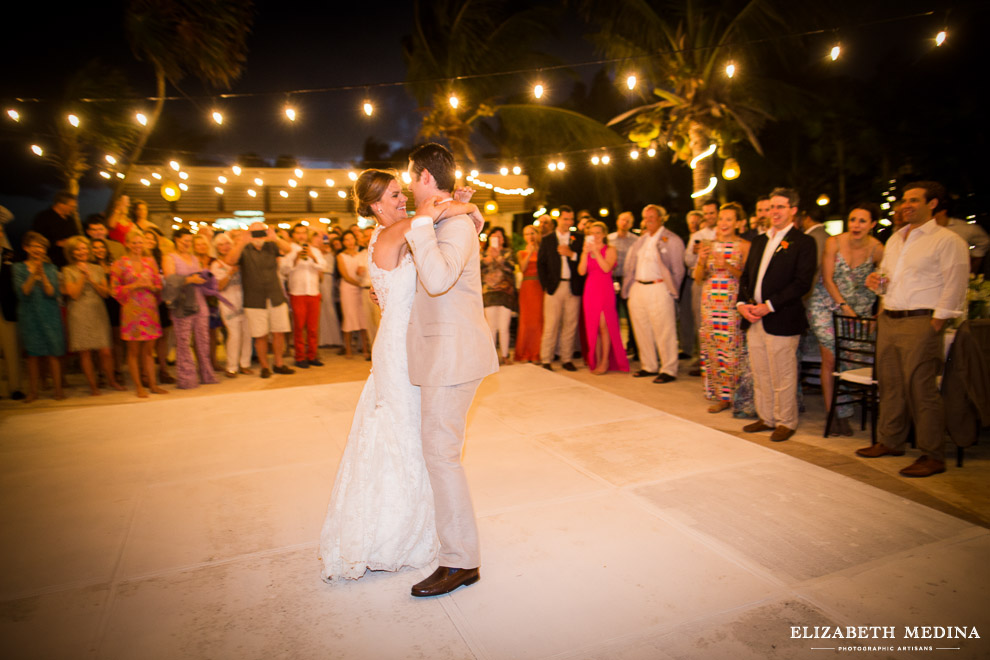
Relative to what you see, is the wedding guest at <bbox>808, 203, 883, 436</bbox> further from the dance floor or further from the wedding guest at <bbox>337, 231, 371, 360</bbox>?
the wedding guest at <bbox>337, 231, 371, 360</bbox>

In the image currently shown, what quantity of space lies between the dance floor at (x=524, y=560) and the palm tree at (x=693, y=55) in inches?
347

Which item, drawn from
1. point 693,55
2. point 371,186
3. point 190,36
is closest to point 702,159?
point 693,55

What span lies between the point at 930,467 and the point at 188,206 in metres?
20.8

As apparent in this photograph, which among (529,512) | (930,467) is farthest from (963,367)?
(529,512)

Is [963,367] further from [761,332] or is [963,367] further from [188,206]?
[188,206]

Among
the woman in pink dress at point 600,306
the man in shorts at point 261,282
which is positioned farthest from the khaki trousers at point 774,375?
the man in shorts at point 261,282

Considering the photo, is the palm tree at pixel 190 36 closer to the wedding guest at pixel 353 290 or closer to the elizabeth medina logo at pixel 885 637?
the wedding guest at pixel 353 290

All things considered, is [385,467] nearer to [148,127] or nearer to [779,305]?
[779,305]

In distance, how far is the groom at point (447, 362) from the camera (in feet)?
7.77

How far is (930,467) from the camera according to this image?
13.0 ft

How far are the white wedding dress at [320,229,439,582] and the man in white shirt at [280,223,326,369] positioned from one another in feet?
20.1

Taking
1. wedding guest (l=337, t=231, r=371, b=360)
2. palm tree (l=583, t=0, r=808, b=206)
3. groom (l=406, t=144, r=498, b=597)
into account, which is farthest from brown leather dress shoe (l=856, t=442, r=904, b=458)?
palm tree (l=583, t=0, r=808, b=206)

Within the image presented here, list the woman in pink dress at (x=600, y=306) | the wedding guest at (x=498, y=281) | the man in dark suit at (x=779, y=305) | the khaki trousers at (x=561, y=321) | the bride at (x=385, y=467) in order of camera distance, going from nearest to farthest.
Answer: the bride at (x=385, y=467)
the man in dark suit at (x=779, y=305)
the woman in pink dress at (x=600, y=306)
the khaki trousers at (x=561, y=321)
the wedding guest at (x=498, y=281)

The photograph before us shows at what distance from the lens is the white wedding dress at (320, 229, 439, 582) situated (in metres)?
2.58
